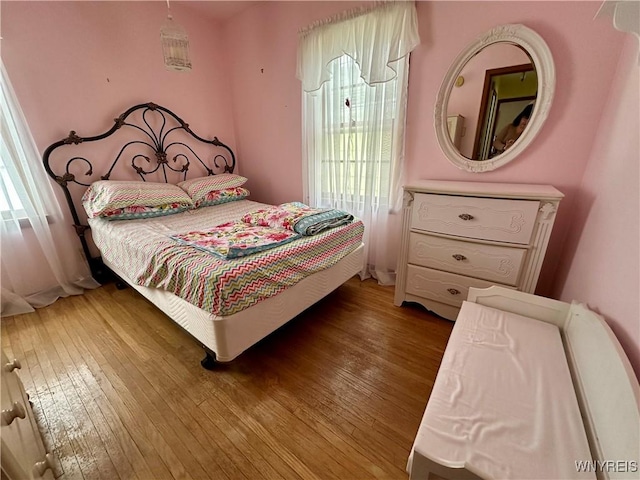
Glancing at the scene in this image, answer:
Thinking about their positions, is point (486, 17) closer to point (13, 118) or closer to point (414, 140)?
point (414, 140)

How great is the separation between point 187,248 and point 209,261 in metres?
0.27

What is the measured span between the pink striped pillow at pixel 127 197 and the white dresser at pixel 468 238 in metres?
2.02

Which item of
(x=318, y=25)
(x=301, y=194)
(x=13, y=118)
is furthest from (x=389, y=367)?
(x=13, y=118)

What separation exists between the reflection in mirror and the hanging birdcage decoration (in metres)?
1.97

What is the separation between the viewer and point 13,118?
1854 millimetres

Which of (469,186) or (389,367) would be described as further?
(469,186)

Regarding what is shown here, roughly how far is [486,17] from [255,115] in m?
2.21

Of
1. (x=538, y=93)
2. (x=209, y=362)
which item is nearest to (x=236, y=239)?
(x=209, y=362)

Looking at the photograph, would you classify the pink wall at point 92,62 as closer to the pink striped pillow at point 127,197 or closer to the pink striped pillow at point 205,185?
the pink striped pillow at point 127,197

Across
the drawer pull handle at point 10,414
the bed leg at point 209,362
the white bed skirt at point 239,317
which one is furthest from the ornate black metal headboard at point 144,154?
the drawer pull handle at point 10,414

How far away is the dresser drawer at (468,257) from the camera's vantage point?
155 centimetres

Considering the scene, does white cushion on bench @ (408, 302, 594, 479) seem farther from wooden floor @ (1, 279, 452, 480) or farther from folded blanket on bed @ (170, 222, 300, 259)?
folded blanket on bed @ (170, 222, 300, 259)

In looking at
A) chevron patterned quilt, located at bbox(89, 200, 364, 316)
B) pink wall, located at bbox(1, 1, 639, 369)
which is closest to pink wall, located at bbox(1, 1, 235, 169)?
pink wall, located at bbox(1, 1, 639, 369)

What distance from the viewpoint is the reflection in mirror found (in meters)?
1.60
